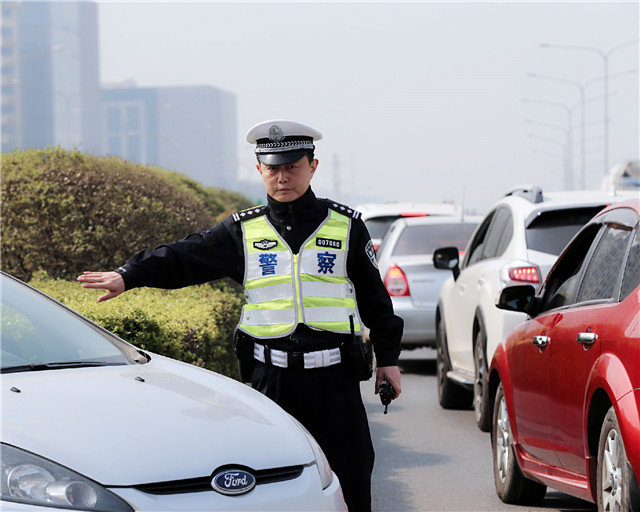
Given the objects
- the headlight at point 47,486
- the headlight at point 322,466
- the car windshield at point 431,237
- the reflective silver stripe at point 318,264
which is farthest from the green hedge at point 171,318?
the car windshield at point 431,237

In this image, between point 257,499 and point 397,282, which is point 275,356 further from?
point 397,282

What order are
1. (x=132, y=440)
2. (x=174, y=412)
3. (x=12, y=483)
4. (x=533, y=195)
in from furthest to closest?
(x=533, y=195) → (x=174, y=412) → (x=132, y=440) → (x=12, y=483)

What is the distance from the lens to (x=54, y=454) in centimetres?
345

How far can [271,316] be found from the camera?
15.6ft

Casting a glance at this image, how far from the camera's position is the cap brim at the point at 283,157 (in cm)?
480

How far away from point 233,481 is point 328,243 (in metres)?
1.41

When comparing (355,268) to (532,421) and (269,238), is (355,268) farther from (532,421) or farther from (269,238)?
(532,421)

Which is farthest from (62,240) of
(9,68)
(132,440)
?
(9,68)

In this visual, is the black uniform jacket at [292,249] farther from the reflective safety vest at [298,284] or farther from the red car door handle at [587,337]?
the red car door handle at [587,337]

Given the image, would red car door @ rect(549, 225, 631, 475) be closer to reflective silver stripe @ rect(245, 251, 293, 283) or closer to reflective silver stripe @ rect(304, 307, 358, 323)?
reflective silver stripe @ rect(304, 307, 358, 323)

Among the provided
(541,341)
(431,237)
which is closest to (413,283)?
(431,237)

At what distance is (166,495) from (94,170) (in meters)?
8.60

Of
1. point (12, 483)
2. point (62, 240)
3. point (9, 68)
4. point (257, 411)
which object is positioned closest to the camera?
point (12, 483)

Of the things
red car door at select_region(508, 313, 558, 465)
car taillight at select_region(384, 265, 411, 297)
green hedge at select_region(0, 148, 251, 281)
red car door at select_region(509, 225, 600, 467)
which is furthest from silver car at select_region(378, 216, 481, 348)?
red car door at select_region(509, 225, 600, 467)
